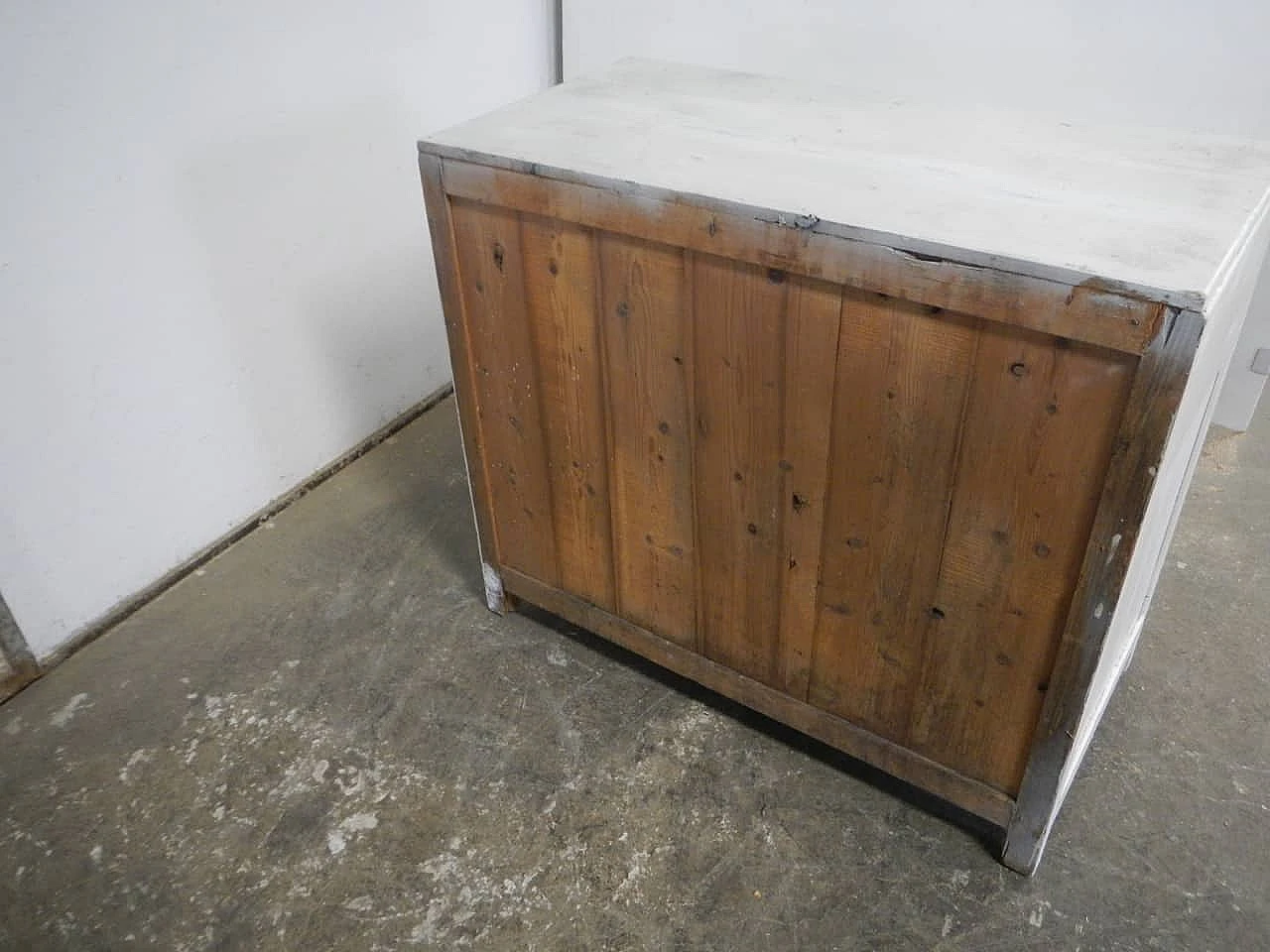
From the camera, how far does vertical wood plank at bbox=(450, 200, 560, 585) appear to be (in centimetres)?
138

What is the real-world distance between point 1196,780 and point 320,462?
1834mm

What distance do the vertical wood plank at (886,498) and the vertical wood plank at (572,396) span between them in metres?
0.38

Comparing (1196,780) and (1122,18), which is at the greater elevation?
(1122,18)

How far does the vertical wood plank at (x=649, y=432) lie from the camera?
1.25 metres

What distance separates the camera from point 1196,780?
152cm

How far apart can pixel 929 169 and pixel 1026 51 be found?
3.50ft

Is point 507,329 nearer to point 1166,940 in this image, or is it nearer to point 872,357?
point 872,357

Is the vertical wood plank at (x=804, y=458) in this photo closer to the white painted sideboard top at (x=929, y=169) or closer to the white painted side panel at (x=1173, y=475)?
the white painted sideboard top at (x=929, y=169)

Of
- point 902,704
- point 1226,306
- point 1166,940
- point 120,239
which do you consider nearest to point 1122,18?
point 1226,306

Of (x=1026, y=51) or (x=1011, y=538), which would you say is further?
(x=1026, y=51)

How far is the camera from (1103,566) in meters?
1.07

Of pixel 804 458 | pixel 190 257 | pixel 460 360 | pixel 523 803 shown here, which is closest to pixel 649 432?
pixel 804 458

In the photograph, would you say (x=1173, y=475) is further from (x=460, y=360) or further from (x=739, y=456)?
(x=460, y=360)

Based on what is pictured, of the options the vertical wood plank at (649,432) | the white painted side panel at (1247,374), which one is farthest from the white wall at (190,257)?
the white painted side panel at (1247,374)
